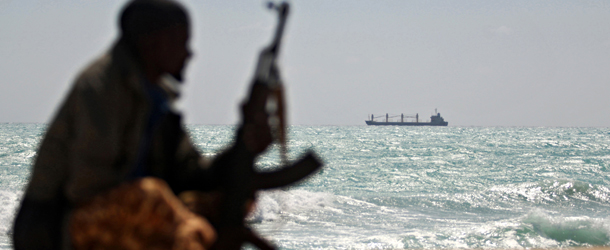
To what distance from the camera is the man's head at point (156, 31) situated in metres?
1.26

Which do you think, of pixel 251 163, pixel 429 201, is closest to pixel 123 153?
pixel 251 163

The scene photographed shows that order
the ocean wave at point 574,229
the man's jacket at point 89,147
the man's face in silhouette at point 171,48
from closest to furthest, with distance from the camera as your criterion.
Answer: the man's jacket at point 89,147 < the man's face in silhouette at point 171,48 < the ocean wave at point 574,229

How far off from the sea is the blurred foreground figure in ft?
0.67

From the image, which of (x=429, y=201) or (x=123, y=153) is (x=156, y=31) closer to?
(x=123, y=153)

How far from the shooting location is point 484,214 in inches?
507

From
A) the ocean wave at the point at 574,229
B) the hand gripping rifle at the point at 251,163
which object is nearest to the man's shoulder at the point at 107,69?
the hand gripping rifle at the point at 251,163

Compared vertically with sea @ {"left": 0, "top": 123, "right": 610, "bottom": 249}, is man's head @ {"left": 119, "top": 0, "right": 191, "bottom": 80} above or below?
above

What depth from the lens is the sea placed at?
8594 millimetres

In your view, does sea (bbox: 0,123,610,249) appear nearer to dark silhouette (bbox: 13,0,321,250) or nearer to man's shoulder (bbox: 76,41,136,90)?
dark silhouette (bbox: 13,0,321,250)

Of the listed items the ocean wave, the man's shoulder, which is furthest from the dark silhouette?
the ocean wave

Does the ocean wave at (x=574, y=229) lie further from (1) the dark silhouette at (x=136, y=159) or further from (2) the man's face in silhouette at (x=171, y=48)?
(2) the man's face in silhouette at (x=171, y=48)

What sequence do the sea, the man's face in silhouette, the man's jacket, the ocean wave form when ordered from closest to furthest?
the man's jacket
the man's face in silhouette
the sea
the ocean wave

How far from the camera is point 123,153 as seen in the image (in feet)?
4.00

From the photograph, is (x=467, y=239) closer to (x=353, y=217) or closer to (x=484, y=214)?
(x=353, y=217)
